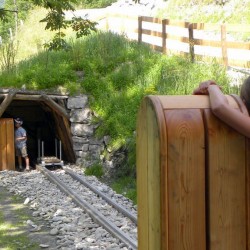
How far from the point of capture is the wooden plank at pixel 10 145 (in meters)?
16.1

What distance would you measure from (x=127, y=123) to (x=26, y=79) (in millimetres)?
3991

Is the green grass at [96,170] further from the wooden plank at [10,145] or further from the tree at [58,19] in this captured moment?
the tree at [58,19]

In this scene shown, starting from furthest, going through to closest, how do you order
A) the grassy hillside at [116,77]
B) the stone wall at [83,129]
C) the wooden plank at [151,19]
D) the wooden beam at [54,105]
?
1. the wooden plank at [151,19]
2. the stone wall at [83,129]
3. the wooden beam at [54,105]
4. the grassy hillside at [116,77]

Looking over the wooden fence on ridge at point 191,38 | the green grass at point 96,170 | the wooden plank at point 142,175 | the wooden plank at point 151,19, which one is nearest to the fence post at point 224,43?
the wooden fence on ridge at point 191,38

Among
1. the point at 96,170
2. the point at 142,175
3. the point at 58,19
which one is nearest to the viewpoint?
the point at 142,175

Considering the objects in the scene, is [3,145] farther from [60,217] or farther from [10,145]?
[60,217]

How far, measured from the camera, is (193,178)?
2.18 meters

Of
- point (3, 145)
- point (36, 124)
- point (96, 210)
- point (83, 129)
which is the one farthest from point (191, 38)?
point (96, 210)

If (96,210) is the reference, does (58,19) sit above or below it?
above

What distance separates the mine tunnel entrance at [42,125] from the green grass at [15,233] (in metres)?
6.57

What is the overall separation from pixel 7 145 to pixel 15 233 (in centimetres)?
803

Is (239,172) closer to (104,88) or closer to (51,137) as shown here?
(104,88)

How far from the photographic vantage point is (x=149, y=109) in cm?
228

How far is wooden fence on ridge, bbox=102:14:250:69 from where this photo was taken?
47.1 ft
